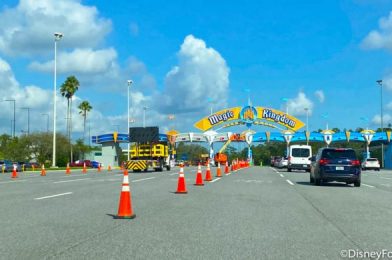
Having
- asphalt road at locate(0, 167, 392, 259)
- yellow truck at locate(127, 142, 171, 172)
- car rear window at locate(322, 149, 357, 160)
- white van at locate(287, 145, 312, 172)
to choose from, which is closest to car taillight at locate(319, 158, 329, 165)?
car rear window at locate(322, 149, 357, 160)

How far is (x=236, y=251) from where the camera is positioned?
7.79 meters

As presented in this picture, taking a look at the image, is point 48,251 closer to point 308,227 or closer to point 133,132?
point 308,227

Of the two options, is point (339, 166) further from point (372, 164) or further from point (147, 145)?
point (372, 164)

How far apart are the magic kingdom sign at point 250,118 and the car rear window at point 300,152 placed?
157ft

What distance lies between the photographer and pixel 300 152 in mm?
45281

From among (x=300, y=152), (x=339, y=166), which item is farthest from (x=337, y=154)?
(x=300, y=152)

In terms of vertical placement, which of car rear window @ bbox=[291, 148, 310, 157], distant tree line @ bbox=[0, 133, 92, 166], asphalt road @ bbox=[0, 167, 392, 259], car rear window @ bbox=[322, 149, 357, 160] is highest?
distant tree line @ bbox=[0, 133, 92, 166]

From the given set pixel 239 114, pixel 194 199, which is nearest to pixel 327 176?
pixel 194 199

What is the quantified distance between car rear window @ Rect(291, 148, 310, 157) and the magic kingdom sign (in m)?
47.9

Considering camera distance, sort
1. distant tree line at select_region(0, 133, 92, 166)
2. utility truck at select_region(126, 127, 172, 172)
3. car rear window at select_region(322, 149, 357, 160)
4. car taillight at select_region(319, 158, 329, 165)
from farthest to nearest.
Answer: distant tree line at select_region(0, 133, 92, 166), utility truck at select_region(126, 127, 172, 172), car rear window at select_region(322, 149, 357, 160), car taillight at select_region(319, 158, 329, 165)

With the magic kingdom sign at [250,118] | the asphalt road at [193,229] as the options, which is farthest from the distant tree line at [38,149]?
the asphalt road at [193,229]

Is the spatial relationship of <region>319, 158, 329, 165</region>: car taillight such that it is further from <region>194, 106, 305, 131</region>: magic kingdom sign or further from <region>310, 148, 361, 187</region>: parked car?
<region>194, 106, 305, 131</region>: magic kingdom sign

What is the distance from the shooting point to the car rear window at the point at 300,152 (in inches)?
1777

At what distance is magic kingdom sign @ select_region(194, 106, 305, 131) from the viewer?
3676 inches
